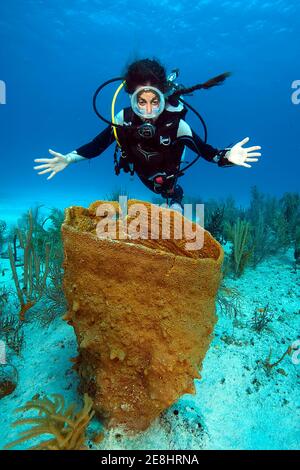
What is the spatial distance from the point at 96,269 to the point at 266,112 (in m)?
121

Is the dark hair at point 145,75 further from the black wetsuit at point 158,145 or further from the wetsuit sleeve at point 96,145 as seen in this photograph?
the wetsuit sleeve at point 96,145

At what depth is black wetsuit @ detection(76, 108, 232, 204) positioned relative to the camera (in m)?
3.88

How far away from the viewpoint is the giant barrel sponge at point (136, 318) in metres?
1.86

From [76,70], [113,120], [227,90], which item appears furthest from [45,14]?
[227,90]

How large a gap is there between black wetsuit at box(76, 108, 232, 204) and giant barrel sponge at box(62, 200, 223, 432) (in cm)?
208

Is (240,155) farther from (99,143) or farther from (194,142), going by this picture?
(99,143)

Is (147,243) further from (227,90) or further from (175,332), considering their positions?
(227,90)

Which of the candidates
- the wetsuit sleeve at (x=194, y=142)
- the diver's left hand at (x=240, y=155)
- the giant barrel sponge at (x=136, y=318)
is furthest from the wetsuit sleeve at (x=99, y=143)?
the giant barrel sponge at (x=136, y=318)

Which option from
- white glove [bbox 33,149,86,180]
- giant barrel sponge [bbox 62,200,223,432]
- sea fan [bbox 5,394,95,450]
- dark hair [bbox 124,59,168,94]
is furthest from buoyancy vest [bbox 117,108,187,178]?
sea fan [bbox 5,394,95,450]

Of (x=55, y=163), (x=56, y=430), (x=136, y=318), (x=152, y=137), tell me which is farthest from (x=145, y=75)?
(x=56, y=430)

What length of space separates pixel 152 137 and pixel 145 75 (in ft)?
2.51

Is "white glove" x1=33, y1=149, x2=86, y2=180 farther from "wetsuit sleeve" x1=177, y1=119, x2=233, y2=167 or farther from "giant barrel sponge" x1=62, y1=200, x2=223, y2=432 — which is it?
"wetsuit sleeve" x1=177, y1=119, x2=233, y2=167

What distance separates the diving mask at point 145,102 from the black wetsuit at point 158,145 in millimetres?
202

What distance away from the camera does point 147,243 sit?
2678mm
